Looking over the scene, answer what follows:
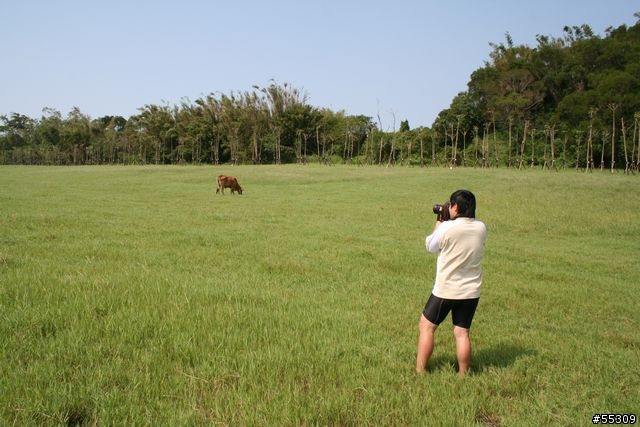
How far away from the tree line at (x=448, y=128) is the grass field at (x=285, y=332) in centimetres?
4451

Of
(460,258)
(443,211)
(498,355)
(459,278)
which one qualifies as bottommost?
(498,355)

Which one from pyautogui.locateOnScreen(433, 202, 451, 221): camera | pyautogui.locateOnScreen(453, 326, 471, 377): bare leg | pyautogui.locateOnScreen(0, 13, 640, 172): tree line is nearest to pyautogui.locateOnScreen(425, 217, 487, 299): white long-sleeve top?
pyautogui.locateOnScreen(433, 202, 451, 221): camera

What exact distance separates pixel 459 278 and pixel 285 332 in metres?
1.97

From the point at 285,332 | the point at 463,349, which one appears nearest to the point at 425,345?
the point at 463,349

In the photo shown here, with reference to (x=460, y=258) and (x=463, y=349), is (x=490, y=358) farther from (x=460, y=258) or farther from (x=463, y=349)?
(x=460, y=258)

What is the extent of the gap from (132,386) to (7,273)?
4158mm

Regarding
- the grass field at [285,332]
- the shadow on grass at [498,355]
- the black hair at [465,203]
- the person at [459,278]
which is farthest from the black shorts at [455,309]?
the black hair at [465,203]

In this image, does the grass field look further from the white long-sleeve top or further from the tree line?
the tree line

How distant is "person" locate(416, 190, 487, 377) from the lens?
4.35m

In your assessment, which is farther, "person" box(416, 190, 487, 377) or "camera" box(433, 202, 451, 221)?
"camera" box(433, 202, 451, 221)

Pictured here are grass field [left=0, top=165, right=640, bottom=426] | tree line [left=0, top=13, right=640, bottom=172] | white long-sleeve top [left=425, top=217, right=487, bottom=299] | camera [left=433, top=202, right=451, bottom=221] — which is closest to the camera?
grass field [left=0, top=165, right=640, bottom=426]

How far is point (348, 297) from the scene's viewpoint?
718cm

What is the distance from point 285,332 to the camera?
199 inches

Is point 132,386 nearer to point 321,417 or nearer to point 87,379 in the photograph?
point 87,379
